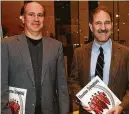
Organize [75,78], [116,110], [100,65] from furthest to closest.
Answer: [75,78] < [100,65] < [116,110]

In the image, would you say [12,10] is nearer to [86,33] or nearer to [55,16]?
[55,16]

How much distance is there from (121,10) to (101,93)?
14.6ft

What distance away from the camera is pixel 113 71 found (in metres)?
2.67

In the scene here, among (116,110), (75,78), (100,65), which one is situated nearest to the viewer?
(116,110)

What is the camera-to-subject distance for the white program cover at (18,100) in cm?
263

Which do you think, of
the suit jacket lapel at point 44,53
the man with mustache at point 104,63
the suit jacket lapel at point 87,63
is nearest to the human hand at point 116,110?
the man with mustache at point 104,63

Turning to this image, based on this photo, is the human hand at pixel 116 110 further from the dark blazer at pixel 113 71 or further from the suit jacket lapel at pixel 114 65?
the suit jacket lapel at pixel 114 65

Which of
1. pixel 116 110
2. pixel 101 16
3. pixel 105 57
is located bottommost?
pixel 116 110

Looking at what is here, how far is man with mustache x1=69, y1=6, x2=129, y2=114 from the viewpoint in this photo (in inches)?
105

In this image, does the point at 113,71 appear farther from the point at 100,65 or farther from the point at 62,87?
the point at 62,87

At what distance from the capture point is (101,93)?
2.65 meters

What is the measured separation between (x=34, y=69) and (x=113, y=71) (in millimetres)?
677

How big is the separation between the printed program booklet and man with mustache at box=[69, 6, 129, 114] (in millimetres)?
64

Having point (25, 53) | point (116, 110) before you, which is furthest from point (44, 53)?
point (116, 110)
